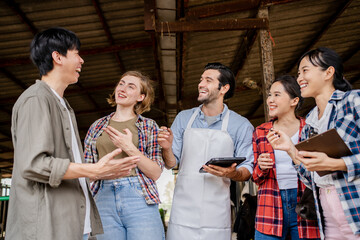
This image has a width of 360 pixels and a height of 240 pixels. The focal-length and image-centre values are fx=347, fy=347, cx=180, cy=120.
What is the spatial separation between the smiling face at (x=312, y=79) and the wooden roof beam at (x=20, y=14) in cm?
541

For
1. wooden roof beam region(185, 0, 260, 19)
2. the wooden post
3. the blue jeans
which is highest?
wooden roof beam region(185, 0, 260, 19)

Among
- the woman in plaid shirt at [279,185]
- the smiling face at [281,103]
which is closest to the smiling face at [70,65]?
the woman in plaid shirt at [279,185]

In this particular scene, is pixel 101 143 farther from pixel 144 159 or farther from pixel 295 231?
pixel 295 231

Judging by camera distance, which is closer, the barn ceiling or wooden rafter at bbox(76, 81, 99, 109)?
the barn ceiling

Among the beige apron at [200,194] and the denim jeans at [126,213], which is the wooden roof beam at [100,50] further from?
the denim jeans at [126,213]

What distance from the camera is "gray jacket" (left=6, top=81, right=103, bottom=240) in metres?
1.56

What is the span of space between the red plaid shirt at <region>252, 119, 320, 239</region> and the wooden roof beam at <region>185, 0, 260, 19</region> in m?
3.68

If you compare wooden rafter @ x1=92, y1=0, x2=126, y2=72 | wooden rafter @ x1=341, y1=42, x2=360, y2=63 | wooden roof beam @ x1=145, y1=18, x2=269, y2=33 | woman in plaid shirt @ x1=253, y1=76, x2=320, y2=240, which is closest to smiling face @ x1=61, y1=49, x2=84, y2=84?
woman in plaid shirt @ x1=253, y1=76, x2=320, y2=240

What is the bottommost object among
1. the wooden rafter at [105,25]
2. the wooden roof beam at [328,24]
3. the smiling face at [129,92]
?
the smiling face at [129,92]

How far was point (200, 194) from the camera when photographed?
2604 mm

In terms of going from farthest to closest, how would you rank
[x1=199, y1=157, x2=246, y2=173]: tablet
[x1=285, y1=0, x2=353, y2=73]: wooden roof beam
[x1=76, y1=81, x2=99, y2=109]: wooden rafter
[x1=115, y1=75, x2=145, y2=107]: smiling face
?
[x1=76, y1=81, x2=99, y2=109]: wooden rafter
[x1=285, y1=0, x2=353, y2=73]: wooden roof beam
[x1=115, y1=75, x2=145, y2=107]: smiling face
[x1=199, y1=157, x2=246, y2=173]: tablet

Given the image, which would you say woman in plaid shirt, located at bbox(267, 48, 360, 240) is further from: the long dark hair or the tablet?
the tablet

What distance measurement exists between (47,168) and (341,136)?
1.50 meters

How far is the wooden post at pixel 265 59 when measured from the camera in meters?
5.37
